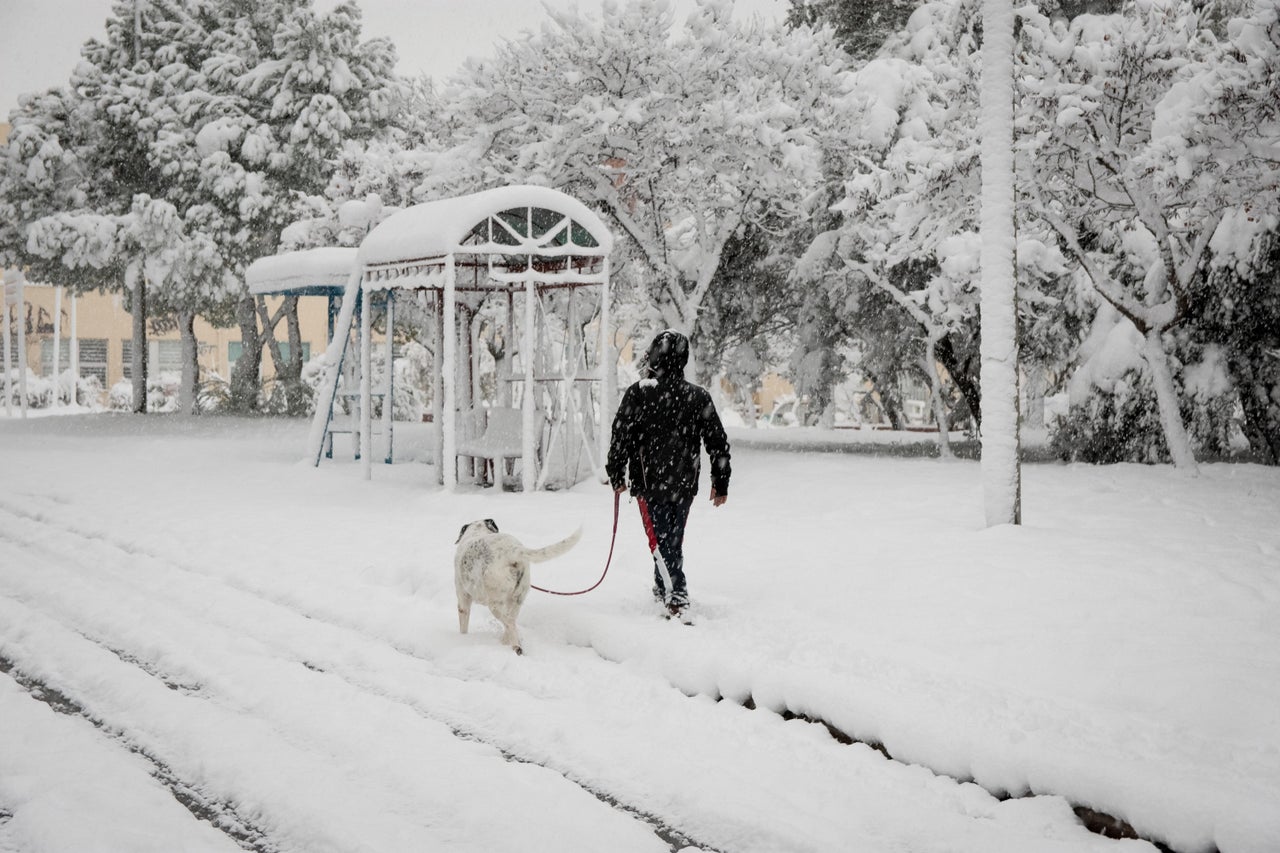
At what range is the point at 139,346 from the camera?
3409 cm

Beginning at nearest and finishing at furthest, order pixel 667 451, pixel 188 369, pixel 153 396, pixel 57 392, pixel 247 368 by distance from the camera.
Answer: pixel 667 451 → pixel 188 369 → pixel 247 368 → pixel 57 392 → pixel 153 396

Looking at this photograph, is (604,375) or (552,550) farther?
(604,375)

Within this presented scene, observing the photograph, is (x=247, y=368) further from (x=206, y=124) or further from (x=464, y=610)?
(x=464, y=610)

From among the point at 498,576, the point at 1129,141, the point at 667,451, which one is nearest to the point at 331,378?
the point at 667,451

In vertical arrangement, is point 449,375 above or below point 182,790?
above

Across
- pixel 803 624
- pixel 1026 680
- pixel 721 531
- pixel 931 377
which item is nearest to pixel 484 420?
pixel 721 531

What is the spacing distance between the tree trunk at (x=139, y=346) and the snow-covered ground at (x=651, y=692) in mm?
23632

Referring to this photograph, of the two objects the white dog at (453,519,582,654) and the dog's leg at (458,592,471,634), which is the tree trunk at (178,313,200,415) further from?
the white dog at (453,519,582,654)

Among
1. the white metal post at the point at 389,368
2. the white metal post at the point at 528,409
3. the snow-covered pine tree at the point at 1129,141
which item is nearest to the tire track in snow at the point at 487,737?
the white metal post at the point at 528,409

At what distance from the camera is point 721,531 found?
11320 mm

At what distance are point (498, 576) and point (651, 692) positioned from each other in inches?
51.5

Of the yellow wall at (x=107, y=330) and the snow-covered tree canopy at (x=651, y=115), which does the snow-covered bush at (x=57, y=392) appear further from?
the snow-covered tree canopy at (x=651, y=115)

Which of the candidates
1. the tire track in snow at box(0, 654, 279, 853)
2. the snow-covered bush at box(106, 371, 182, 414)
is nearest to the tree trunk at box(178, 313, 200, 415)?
the snow-covered bush at box(106, 371, 182, 414)

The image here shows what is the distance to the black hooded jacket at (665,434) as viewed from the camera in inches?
290
